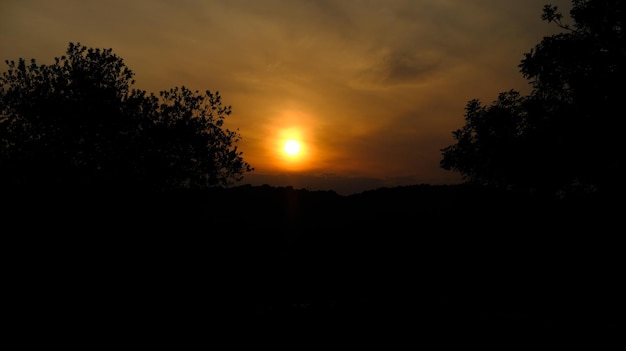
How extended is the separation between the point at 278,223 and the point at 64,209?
600 inches

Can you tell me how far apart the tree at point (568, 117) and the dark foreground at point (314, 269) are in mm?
2771

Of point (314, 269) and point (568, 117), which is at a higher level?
point (568, 117)

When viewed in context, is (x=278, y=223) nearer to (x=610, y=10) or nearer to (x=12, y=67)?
(x=12, y=67)

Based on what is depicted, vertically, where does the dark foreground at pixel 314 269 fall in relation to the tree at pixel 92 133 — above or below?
below

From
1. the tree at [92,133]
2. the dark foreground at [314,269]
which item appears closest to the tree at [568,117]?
the dark foreground at [314,269]

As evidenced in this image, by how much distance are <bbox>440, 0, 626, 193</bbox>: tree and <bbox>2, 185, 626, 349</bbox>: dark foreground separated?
9.09 ft

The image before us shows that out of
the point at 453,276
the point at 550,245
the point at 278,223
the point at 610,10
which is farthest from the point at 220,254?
the point at 610,10

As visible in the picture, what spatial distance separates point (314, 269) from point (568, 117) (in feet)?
59.8

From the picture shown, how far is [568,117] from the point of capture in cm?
2516

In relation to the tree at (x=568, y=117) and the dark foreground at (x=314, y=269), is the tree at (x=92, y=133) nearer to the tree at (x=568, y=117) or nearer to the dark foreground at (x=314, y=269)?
the dark foreground at (x=314, y=269)

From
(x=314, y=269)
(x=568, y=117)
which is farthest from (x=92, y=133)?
(x=568, y=117)

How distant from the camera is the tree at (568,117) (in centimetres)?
2419

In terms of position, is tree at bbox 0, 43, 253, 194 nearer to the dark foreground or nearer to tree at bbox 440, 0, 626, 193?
the dark foreground

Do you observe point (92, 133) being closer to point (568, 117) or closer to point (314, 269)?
point (314, 269)
